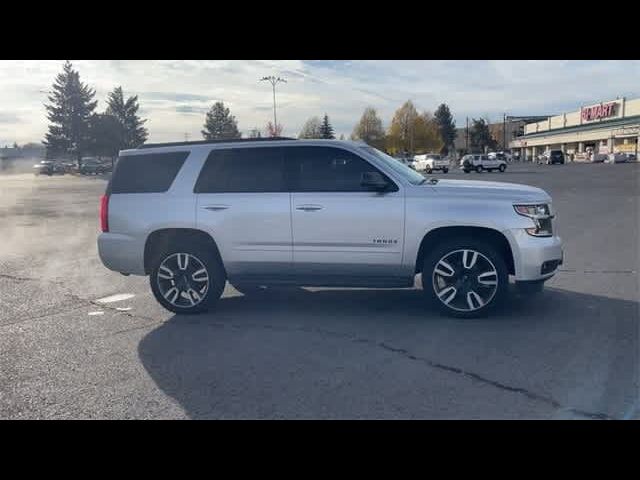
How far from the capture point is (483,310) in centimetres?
585

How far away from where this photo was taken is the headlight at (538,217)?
225 inches

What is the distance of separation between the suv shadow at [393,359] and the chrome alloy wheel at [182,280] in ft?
0.78

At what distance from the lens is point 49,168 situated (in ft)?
220

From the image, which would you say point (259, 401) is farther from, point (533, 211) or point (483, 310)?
point (533, 211)

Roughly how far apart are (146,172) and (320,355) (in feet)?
10.7

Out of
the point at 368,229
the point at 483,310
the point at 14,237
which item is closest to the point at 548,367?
the point at 483,310

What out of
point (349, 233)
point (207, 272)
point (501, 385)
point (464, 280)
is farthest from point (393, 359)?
point (207, 272)

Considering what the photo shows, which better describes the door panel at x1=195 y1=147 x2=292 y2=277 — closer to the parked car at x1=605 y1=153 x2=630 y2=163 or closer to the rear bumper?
the rear bumper

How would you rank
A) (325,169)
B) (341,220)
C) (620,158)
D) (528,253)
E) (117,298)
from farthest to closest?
1. (620,158)
2. (117,298)
3. (325,169)
4. (341,220)
5. (528,253)

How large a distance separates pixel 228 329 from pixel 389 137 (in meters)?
83.0

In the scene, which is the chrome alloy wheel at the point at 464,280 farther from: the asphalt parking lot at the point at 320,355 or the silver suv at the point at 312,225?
the asphalt parking lot at the point at 320,355

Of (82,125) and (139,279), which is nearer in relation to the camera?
(139,279)

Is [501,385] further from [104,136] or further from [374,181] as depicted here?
[104,136]
